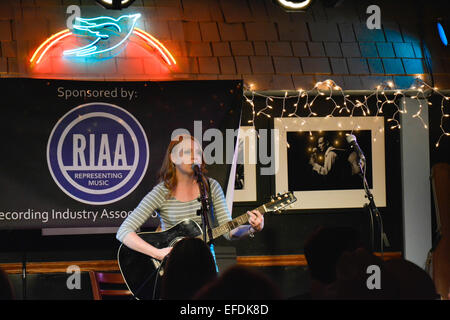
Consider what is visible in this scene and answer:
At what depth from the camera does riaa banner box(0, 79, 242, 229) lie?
522 cm

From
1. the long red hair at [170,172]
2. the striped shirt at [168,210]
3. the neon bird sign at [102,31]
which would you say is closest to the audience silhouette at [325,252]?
the striped shirt at [168,210]

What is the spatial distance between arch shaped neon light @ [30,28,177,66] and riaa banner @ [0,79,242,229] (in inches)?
11.3

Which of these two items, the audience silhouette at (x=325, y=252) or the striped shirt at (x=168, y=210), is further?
the striped shirt at (x=168, y=210)

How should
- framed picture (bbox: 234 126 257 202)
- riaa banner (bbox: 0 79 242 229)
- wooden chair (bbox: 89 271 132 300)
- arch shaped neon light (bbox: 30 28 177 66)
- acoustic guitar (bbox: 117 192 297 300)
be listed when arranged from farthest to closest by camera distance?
framed picture (bbox: 234 126 257 202) → arch shaped neon light (bbox: 30 28 177 66) → riaa banner (bbox: 0 79 242 229) → acoustic guitar (bbox: 117 192 297 300) → wooden chair (bbox: 89 271 132 300)

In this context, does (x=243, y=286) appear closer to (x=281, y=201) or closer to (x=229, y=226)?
(x=229, y=226)

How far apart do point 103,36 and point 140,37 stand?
1.15ft

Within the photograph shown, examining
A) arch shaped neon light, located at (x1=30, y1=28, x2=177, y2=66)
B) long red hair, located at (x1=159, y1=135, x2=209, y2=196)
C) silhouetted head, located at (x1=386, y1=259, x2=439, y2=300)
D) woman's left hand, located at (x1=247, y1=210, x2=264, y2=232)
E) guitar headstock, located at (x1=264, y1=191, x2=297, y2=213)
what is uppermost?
arch shaped neon light, located at (x1=30, y1=28, x2=177, y2=66)

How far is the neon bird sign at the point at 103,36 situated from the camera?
18.0ft

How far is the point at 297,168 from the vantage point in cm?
590

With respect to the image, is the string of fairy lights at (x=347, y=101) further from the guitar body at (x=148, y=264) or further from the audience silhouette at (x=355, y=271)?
the audience silhouette at (x=355, y=271)

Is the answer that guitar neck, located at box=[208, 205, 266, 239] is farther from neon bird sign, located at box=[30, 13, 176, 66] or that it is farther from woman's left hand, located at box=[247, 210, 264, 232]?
neon bird sign, located at box=[30, 13, 176, 66]

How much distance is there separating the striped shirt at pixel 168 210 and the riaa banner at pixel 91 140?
641 millimetres

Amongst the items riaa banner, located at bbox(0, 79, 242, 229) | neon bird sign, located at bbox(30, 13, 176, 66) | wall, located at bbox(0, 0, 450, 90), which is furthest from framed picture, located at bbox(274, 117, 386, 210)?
neon bird sign, located at bbox(30, 13, 176, 66)
